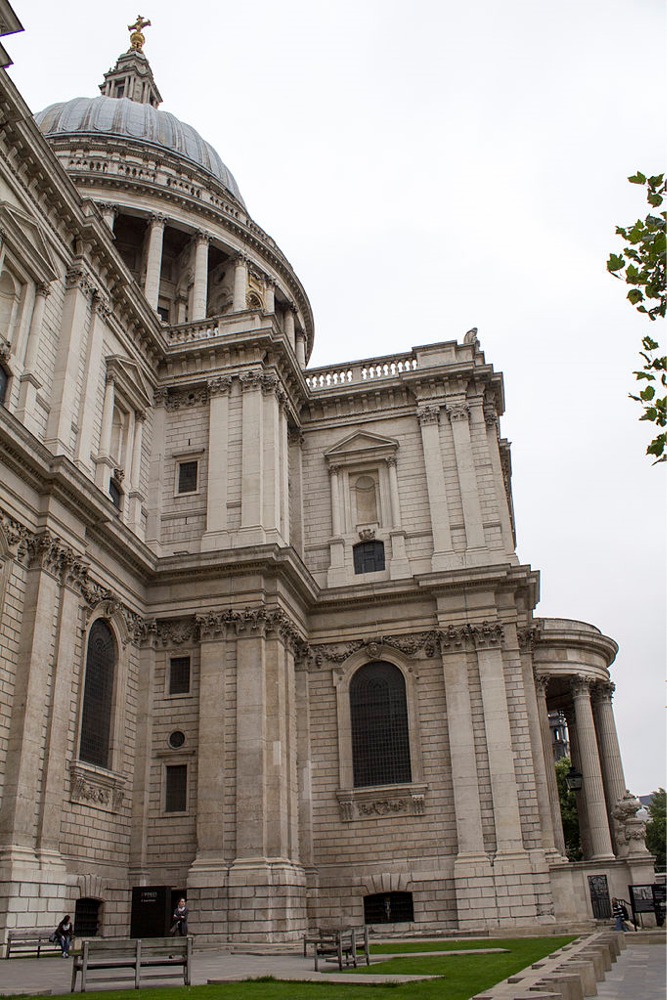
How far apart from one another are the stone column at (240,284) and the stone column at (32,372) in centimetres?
2098

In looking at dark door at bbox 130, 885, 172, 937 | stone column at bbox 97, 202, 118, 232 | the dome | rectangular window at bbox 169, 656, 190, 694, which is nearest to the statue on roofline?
the dome

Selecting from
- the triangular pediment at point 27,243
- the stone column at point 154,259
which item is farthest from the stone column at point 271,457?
the stone column at point 154,259

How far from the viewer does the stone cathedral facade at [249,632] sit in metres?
24.4

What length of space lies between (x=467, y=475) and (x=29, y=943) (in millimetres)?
21453

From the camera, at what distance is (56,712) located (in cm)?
2347

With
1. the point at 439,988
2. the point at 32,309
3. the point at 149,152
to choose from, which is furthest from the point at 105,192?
the point at 439,988

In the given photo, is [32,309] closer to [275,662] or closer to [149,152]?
[275,662]

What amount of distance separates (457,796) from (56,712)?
13228 mm

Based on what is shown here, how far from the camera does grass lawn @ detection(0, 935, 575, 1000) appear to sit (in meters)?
10.8

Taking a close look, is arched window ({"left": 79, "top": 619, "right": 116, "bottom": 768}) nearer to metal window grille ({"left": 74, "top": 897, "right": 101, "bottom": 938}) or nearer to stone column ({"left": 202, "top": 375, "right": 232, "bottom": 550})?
metal window grille ({"left": 74, "top": 897, "right": 101, "bottom": 938})

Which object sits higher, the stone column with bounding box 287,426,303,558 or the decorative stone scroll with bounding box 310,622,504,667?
the stone column with bounding box 287,426,303,558

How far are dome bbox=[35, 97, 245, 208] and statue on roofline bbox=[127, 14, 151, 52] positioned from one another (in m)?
10.2

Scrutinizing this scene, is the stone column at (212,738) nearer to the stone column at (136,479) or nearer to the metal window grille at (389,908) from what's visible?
the stone column at (136,479)

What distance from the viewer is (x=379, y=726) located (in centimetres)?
Answer: 3105
